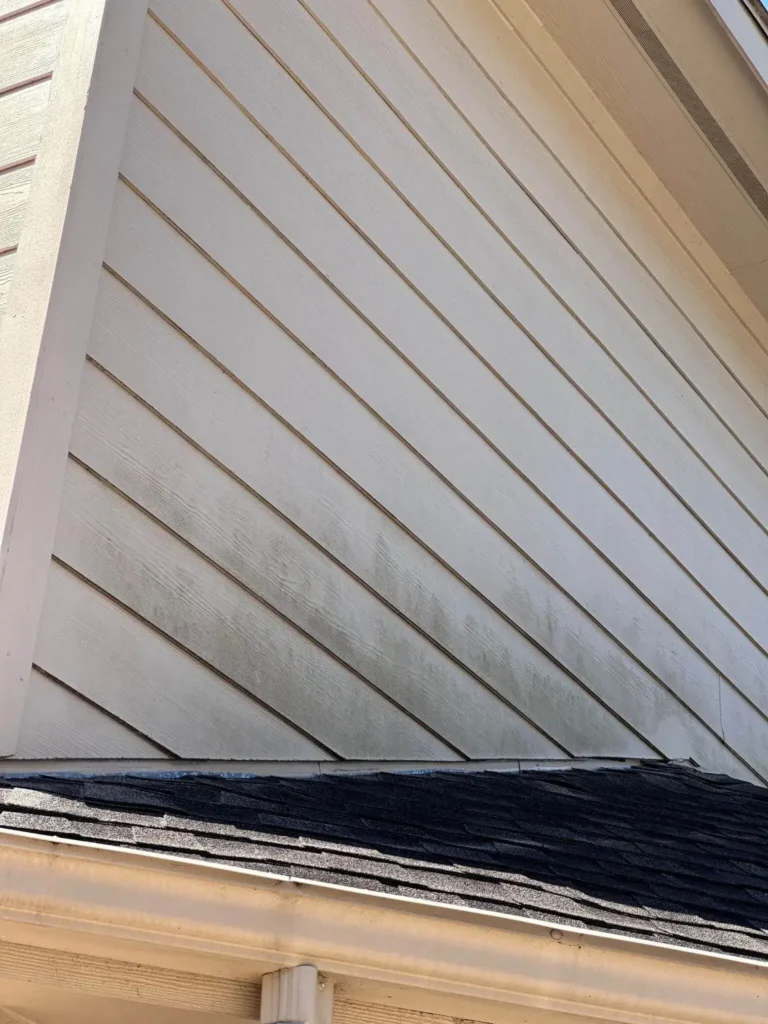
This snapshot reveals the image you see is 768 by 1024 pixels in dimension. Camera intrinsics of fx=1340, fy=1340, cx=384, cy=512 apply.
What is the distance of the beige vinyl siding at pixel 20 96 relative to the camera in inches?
121

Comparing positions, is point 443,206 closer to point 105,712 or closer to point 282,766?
point 282,766

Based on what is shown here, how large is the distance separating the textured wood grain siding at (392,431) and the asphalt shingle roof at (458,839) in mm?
276

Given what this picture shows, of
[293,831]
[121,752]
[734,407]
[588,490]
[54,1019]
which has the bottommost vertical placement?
[54,1019]

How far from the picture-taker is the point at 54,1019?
238 centimetres

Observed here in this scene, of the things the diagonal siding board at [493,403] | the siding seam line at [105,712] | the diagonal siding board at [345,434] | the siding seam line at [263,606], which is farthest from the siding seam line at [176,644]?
the diagonal siding board at [493,403]

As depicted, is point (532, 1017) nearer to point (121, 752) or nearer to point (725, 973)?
point (725, 973)

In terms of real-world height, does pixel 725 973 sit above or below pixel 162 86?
below

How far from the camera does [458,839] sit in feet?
9.11

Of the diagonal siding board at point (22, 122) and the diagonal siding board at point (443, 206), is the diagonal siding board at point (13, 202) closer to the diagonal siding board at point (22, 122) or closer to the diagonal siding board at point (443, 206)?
the diagonal siding board at point (22, 122)

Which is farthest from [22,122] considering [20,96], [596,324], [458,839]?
[596,324]

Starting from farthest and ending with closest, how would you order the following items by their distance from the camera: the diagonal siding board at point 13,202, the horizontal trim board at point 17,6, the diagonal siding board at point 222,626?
the horizontal trim board at point 17,6 < the diagonal siding board at point 13,202 < the diagonal siding board at point 222,626

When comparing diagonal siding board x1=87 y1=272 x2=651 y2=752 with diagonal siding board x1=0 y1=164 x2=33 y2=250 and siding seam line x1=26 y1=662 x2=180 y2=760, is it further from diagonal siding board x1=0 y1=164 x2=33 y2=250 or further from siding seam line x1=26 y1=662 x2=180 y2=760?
siding seam line x1=26 y1=662 x2=180 y2=760

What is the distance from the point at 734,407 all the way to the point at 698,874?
2.83m

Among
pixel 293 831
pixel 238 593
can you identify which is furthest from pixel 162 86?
pixel 293 831
